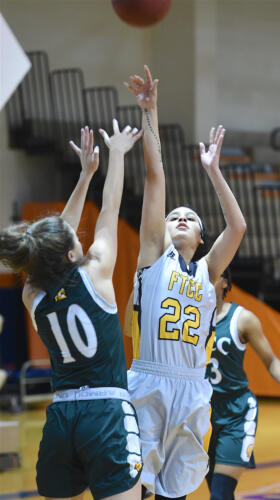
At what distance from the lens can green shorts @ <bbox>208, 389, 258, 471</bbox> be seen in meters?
4.67

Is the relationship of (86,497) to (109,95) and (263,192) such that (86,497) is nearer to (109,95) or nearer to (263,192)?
(263,192)

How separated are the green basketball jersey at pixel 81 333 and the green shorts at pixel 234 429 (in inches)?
67.0

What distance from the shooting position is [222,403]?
4.88 m

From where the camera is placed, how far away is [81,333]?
3.12 metres

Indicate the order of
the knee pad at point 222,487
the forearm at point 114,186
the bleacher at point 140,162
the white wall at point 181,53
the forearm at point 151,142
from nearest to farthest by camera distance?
1. the forearm at point 114,186
2. the forearm at point 151,142
3. the knee pad at point 222,487
4. the bleacher at point 140,162
5. the white wall at point 181,53

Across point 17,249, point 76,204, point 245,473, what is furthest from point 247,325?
point 245,473

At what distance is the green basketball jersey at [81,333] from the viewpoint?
3121mm

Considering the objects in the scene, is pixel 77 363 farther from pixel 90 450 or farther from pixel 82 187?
pixel 82 187

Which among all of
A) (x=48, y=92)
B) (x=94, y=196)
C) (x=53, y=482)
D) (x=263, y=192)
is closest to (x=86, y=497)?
(x=53, y=482)

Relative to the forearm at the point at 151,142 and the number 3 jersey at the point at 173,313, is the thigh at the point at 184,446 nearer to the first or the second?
the number 3 jersey at the point at 173,313

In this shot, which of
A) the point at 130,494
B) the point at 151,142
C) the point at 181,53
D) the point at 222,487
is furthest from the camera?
the point at 181,53

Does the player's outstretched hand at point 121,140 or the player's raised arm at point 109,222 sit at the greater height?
the player's outstretched hand at point 121,140

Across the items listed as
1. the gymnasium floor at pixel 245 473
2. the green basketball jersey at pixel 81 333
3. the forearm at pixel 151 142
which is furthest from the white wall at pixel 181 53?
the green basketball jersey at pixel 81 333

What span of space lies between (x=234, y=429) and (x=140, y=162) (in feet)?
25.9
